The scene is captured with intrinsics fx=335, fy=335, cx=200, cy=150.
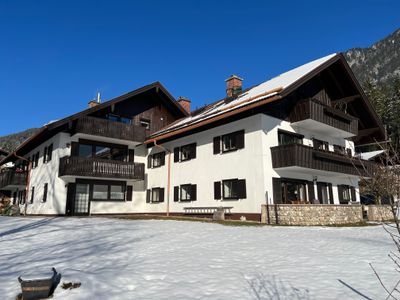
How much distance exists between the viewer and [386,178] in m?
3.09

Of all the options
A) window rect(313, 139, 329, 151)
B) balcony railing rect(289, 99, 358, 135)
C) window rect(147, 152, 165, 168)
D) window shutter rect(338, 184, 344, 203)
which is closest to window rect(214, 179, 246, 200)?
balcony railing rect(289, 99, 358, 135)

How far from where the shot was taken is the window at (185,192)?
2198 cm

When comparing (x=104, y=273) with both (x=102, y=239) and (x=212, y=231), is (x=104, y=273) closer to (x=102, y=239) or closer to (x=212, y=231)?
(x=102, y=239)

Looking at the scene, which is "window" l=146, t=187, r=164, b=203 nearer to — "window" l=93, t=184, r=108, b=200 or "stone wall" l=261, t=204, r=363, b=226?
"window" l=93, t=184, r=108, b=200

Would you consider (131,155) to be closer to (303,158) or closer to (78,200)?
(78,200)

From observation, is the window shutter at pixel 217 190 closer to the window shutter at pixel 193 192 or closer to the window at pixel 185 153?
the window shutter at pixel 193 192

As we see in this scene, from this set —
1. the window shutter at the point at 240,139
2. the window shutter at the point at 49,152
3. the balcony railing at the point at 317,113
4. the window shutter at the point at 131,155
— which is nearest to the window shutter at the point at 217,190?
the window shutter at the point at 240,139

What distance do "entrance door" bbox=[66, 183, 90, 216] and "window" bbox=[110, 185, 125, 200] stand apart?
1864 mm

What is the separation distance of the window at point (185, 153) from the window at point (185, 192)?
195cm

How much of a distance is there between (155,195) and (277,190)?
34.5 ft

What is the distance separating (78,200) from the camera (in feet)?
75.8

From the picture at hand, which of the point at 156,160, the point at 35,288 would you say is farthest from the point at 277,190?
the point at 35,288

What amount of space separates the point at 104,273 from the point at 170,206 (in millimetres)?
17263

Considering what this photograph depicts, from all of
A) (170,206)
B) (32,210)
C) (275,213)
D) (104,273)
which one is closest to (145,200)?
(170,206)
